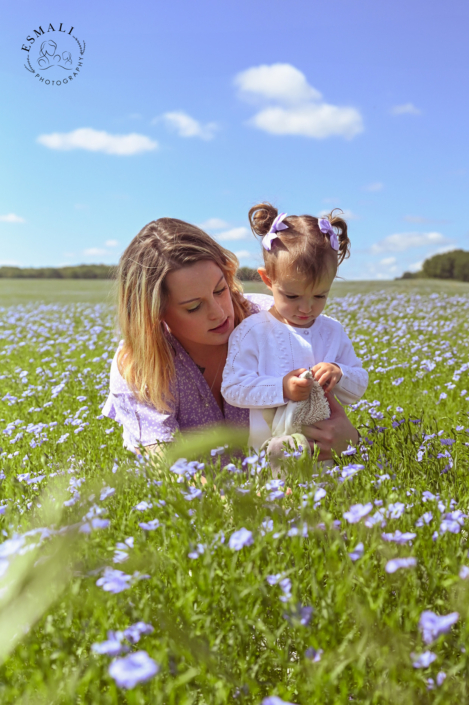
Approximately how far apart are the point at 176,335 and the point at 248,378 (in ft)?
3.35

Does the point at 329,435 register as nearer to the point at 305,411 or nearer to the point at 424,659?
the point at 305,411

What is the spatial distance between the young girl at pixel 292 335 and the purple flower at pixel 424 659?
159 centimetres

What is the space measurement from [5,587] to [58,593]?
0.56 ft

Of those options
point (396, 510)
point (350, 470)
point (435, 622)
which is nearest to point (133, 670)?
point (435, 622)

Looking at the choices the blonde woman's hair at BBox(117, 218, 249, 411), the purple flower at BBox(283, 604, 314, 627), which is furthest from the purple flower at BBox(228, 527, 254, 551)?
the blonde woman's hair at BBox(117, 218, 249, 411)

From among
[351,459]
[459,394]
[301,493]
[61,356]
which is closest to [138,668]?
[301,493]

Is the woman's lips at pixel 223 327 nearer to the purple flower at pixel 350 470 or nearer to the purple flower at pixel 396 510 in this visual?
the purple flower at pixel 350 470

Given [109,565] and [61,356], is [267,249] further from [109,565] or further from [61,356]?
[61,356]

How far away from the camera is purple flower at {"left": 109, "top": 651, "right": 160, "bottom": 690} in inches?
49.5

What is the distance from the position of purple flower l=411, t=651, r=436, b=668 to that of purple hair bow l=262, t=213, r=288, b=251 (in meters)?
2.27

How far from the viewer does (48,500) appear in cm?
263

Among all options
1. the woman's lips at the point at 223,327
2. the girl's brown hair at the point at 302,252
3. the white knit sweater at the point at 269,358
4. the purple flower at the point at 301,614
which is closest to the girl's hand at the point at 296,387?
the white knit sweater at the point at 269,358

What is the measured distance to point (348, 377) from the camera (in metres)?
3.29

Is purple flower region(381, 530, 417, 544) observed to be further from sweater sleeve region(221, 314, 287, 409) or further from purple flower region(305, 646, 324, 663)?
sweater sleeve region(221, 314, 287, 409)
